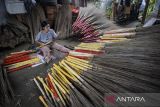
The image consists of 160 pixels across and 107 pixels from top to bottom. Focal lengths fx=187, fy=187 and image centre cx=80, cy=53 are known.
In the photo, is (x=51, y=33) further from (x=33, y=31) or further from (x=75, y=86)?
(x=75, y=86)

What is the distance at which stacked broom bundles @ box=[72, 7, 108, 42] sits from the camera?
649cm

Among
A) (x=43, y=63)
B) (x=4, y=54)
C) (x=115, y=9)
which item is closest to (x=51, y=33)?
(x=43, y=63)

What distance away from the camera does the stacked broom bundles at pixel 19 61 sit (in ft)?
15.0

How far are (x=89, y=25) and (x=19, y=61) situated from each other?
3143 millimetres

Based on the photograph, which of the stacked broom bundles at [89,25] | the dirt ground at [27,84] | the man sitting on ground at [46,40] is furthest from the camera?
the stacked broom bundles at [89,25]

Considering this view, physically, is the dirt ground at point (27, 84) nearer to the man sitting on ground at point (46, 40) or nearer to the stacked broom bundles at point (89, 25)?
the man sitting on ground at point (46, 40)

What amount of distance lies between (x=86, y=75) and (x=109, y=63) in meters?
0.54

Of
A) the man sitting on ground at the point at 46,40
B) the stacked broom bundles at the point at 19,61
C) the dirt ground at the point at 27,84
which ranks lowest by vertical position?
the dirt ground at the point at 27,84

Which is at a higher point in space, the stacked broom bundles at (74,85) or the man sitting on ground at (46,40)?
the man sitting on ground at (46,40)

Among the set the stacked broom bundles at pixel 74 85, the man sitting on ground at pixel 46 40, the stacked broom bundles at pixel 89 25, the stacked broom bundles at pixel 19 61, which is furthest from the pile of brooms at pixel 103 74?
the stacked broom bundles at pixel 89 25

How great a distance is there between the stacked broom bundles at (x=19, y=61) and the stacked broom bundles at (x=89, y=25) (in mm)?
2088

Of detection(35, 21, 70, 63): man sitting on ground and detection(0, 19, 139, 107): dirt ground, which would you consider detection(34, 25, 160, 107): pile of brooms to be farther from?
detection(35, 21, 70, 63): man sitting on ground

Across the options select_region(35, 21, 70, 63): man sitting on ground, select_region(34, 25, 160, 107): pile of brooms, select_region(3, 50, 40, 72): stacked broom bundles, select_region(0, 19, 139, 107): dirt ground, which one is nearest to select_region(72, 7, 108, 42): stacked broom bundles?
select_region(35, 21, 70, 63): man sitting on ground

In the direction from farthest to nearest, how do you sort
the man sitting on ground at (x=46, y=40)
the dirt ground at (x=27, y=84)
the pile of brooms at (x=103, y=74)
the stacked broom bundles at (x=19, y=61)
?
the man sitting on ground at (x=46, y=40), the stacked broom bundles at (x=19, y=61), the dirt ground at (x=27, y=84), the pile of brooms at (x=103, y=74)
